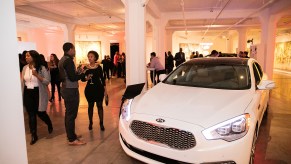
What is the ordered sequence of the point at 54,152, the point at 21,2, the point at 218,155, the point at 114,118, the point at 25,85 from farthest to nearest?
the point at 21,2
the point at 114,118
the point at 25,85
the point at 54,152
the point at 218,155

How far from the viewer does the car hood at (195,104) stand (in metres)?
2.30

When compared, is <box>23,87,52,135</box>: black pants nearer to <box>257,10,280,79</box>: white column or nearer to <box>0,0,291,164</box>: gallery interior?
<box>0,0,291,164</box>: gallery interior

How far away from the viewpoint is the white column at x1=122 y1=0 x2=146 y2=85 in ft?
18.7

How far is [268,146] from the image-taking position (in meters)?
3.47

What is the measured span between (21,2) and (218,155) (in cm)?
885

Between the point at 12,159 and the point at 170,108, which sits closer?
the point at 12,159

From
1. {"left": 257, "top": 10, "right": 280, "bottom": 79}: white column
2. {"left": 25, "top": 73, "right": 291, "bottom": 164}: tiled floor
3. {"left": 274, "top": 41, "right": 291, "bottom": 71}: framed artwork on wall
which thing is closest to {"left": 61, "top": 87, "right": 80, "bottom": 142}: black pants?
{"left": 25, "top": 73, "right": 291, "bottom": 164}: tiled floor

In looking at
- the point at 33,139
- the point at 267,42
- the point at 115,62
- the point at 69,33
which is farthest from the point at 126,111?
the point at 115,62

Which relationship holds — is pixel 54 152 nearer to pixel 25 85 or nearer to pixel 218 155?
pixel 25 85

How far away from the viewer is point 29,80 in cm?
366

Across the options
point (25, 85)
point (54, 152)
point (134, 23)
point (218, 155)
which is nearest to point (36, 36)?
point (134, 23)

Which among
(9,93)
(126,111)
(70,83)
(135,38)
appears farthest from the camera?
(135,38)

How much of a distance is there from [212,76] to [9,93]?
9.61ft

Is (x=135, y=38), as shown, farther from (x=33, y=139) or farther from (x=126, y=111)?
(x=33, y=139)
